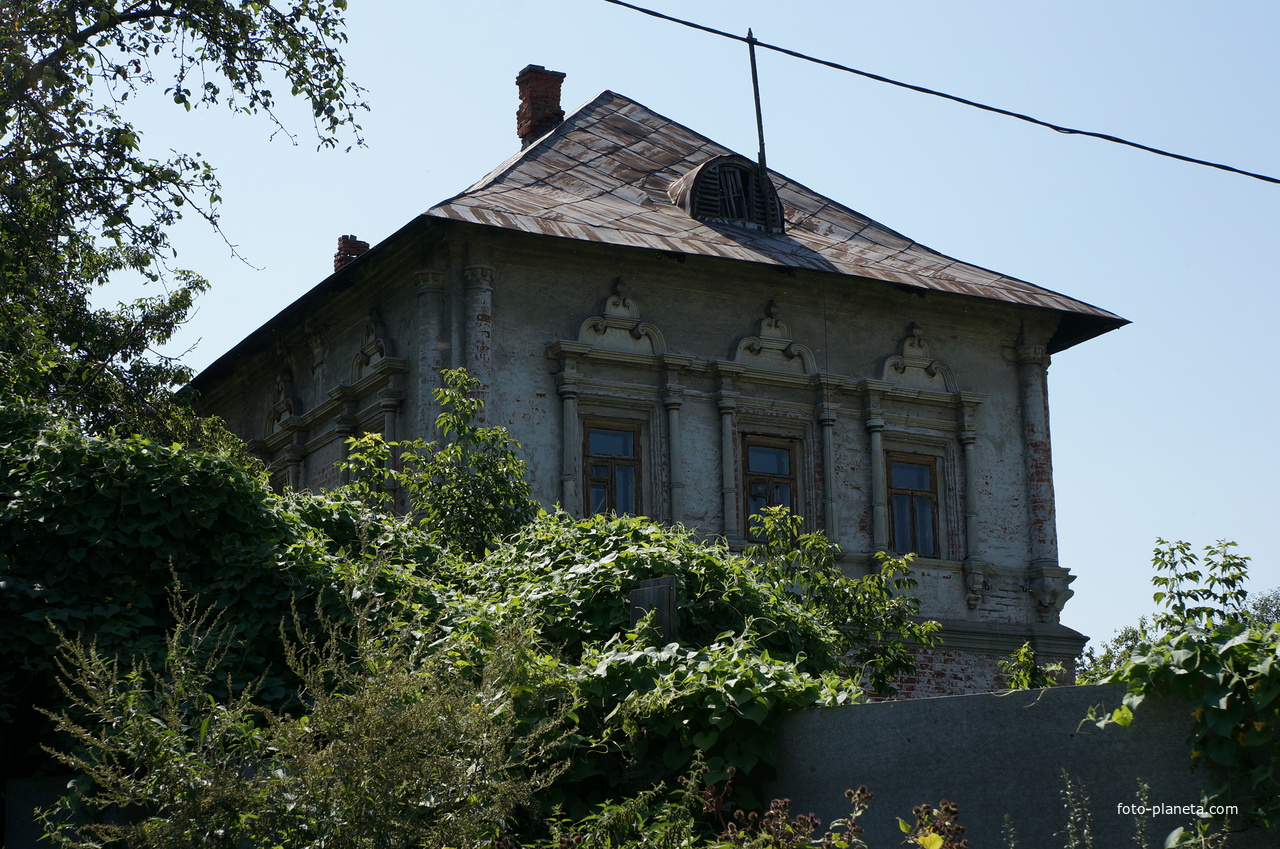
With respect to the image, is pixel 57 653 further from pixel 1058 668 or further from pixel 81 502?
pixel 1058 668

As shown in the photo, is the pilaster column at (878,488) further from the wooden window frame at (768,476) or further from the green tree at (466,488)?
the green tree at (466,488)

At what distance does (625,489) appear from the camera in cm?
1541

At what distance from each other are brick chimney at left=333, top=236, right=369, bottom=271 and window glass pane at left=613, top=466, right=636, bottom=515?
266 inches

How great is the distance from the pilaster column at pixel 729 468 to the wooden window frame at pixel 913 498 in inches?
78.0

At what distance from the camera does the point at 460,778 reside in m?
5.09

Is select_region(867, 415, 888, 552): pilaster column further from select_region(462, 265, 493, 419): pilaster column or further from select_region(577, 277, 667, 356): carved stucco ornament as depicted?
select_region(462, 265, 493, 419): pilaster column

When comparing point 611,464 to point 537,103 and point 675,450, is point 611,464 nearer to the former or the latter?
point 675,450

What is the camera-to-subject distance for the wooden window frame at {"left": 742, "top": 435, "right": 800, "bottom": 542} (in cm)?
1580

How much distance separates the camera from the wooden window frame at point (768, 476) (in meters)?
15.8

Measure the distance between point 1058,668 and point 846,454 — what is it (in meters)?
8.50

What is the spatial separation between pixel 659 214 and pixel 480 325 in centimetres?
311

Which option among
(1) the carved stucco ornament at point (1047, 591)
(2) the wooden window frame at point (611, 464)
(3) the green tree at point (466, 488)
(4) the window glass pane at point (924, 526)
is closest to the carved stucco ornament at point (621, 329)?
(2) the wooden window frame at point (611, 464)

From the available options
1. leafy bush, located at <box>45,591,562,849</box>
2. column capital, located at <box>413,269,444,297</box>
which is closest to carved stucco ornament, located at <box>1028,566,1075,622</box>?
column capital, located at <box>413,269,444,297</box>

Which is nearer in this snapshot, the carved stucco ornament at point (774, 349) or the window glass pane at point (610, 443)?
the window glass pane at point (610, 443)
